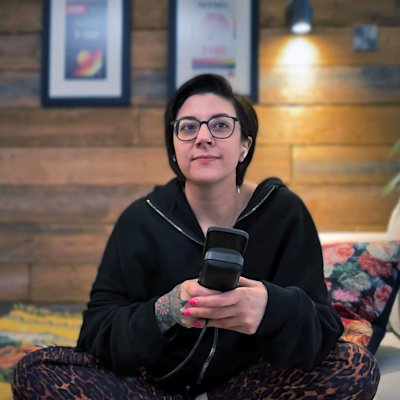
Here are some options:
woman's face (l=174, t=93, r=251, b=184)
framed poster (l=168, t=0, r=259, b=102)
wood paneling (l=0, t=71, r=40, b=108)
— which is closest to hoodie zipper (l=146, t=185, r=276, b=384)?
woman's face (l=174, t=93, r=251, b=184)

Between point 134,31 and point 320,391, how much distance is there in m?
2.10

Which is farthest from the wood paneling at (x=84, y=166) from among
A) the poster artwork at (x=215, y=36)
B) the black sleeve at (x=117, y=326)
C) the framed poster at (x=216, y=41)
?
the black sleeve at (x=117, y=326)

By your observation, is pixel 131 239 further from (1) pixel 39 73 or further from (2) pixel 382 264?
(1) pixel 39 73

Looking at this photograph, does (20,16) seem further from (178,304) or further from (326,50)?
(178,304)

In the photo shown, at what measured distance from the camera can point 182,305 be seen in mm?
921

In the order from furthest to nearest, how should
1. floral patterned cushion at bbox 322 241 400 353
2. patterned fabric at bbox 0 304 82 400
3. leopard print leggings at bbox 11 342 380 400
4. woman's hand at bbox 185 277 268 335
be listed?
patterned fabric at bbox 0 304 82 400 < floral patterned cushion at bbox 322 241 400 353 < leopard print leggings at bbox 11 342 380 400 < woman's hand at bbox 185 277 268 335

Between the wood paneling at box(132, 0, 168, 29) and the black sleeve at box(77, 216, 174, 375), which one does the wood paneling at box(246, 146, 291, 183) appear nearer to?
the wood paneling at box(132, 0, 168, 29)

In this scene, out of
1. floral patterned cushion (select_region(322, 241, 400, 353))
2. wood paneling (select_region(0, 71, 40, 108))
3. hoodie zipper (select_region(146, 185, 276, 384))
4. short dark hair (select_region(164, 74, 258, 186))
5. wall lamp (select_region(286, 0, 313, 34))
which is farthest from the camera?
wood paneling (select_region(0, 71, 40, 108))

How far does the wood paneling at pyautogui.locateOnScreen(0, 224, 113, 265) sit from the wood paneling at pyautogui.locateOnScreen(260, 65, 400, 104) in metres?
1.13

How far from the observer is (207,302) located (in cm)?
87

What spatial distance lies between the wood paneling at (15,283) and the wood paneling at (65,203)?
0.25 metres

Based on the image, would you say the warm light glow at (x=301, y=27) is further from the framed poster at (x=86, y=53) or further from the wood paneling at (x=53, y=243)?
the wood paneling at (x=53, y=243)

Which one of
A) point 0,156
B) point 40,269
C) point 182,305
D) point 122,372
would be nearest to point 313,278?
point 182,305

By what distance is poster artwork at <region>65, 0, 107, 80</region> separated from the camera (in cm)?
254
